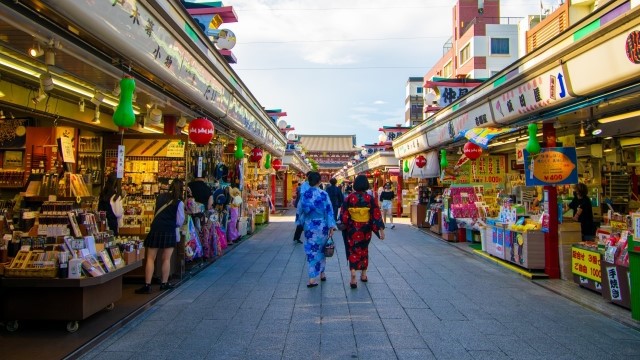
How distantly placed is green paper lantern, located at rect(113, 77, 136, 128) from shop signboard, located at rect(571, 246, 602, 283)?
6.43 meters

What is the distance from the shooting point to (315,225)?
6840 millimetres

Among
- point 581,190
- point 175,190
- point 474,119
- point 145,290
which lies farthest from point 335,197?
point 145,290

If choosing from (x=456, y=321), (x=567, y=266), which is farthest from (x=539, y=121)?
(x=456, y=321)

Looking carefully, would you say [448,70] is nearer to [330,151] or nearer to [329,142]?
[330,151]

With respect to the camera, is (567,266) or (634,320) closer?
(634,320)

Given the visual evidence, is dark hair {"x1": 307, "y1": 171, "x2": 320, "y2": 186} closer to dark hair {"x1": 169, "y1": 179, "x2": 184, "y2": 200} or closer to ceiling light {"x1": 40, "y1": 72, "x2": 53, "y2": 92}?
dark hair {"x1": 169, "y1": 179, "x2": 184, "y2": 200}

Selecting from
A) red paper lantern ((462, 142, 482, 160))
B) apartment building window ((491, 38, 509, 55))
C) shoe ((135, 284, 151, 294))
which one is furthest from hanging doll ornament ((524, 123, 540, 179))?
apartment building window ((491, 38, 509, 55))

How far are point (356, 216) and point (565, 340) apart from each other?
3278 mm

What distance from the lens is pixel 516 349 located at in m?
4.25

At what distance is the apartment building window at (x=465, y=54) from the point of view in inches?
1351

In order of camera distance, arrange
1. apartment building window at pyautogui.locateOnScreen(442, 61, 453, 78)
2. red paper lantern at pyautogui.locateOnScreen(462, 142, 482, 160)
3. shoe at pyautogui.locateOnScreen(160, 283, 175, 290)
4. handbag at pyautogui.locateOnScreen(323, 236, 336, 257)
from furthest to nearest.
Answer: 1. apartment building window at pyautogui.locateOnScreen(442, 61, 453, 78)
2. red paper lantern at pyautogui.locateOnScreen(462, 142, 482, 160)
3. handbag at pyautogui.locateOnScreen(323, 236, 336, 257)
4. shoe at pyautogui.locateOnScreen(160, 283, 175, 290)

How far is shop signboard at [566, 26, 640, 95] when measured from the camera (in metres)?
4.43

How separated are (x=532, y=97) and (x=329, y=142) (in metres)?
56.9

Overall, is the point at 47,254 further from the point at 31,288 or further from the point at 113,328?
the point at 113,328
